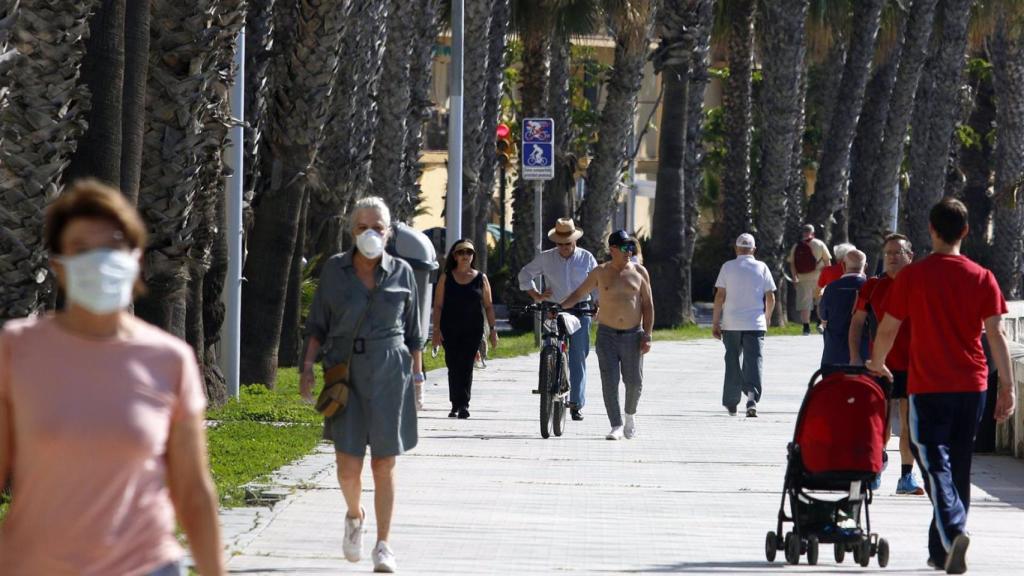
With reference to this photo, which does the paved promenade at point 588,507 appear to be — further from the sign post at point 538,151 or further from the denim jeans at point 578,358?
the sign post at point 538,151

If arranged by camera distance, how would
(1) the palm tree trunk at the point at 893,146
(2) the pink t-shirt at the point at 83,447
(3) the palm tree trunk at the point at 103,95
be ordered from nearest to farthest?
(2) the pink t-shirt at the point at 83,447
(3) the palm tree trunk at the point at 103,95
(1) the palm tree trunk at the point at 893,146

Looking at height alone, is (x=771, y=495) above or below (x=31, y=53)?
below

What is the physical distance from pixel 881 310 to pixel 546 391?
3.98 m

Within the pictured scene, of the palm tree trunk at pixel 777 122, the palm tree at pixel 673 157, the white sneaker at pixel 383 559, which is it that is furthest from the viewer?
the palm tree trunk at pixel 777 122

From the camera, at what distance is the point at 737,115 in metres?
42.6

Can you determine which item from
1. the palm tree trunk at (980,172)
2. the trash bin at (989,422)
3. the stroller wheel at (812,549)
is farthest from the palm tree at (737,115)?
the stroller wheel at (812,549)

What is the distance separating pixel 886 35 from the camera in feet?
155

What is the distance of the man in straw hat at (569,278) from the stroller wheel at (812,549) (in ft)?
25.4

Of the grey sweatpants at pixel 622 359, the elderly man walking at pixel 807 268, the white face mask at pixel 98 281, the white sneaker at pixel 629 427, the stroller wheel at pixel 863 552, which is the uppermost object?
the white face mask at pixel 98 281

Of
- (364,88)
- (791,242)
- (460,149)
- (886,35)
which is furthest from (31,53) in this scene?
(886,35)

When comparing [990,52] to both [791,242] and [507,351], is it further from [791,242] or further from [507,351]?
[507,351]

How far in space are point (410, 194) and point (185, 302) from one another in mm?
14337

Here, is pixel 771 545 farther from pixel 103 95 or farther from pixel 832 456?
pixel 103 95

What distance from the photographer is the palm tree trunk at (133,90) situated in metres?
12.9
